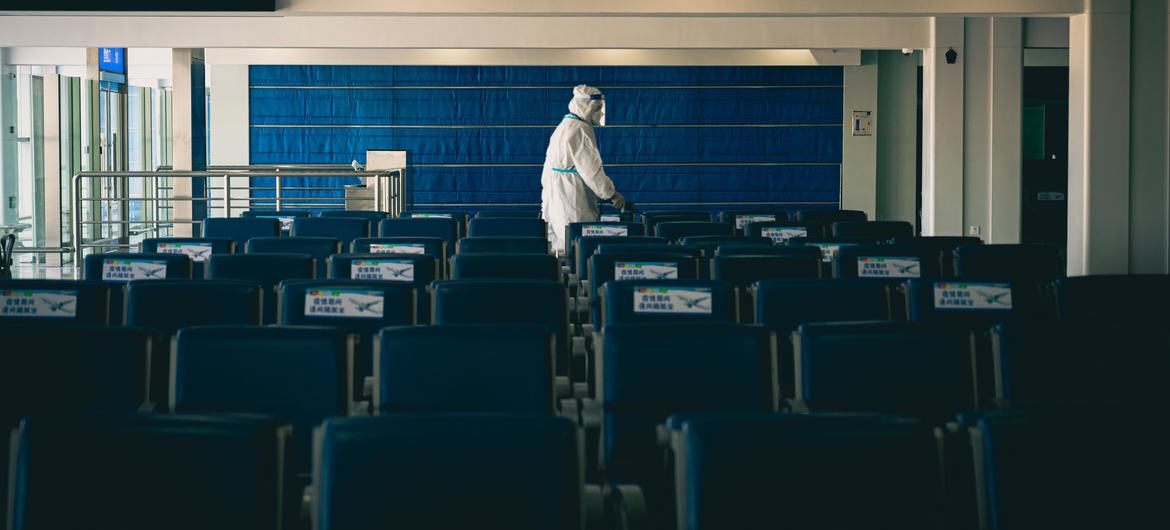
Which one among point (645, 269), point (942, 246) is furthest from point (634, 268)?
point (942, 246)

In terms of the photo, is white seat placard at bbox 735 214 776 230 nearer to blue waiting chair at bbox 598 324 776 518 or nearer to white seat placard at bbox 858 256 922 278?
white seat placard at bbox 858 256 922 278

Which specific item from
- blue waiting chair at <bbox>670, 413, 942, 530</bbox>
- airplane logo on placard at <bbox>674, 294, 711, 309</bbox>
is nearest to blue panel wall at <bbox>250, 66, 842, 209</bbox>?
airplane logo on placard at <bbox>674, 294, 711, 309</bbox>

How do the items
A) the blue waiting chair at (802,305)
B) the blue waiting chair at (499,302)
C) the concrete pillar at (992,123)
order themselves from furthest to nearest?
the concrete pillar at (992,123), the blue waiting chair at (802,305), the blue waiting chair at (499,302)

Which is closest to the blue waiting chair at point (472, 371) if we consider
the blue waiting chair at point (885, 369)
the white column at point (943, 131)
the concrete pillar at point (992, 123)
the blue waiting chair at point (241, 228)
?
the blue waiting chair at point (885, 369)

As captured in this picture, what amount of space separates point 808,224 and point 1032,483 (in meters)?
6.72

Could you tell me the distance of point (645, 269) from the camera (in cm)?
588

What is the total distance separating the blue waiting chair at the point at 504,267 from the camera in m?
6.00

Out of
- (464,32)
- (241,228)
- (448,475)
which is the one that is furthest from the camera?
(464,32)

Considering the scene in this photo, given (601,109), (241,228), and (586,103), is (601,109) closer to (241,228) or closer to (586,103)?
(586,103)

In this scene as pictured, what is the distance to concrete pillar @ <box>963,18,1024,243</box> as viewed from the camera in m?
12.8

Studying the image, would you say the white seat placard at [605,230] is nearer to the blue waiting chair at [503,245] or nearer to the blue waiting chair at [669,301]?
the blue waiting chair at [503,245]

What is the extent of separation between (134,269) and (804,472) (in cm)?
446

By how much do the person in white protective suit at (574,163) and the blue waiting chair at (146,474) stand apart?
28.5 feet

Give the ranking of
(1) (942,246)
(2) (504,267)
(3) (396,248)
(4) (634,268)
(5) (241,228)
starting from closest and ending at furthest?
(4) (634,268) < (2) (504,267) < (3) (396,248) < (1) (942,246) < (5) (241,228)
